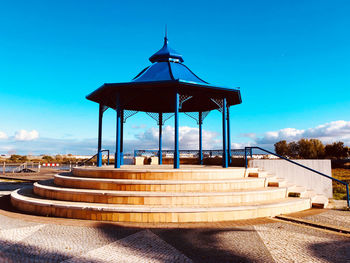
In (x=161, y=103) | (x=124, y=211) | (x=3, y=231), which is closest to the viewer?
(x=3, y=231)

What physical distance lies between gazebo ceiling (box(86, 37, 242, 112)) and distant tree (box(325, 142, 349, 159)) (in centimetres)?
6058

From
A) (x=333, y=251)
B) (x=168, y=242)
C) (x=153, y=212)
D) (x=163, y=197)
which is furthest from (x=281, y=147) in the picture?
(x=168, y=242)

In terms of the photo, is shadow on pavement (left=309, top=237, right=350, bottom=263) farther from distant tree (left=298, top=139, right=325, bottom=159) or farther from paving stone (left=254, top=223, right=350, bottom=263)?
distant tree (left=298, top=139, right=325, bottom=159)

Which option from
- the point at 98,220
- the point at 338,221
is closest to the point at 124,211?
the point at 98,220

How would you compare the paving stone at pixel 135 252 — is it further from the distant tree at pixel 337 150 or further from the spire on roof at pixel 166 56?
the distant tree at pixel 337 150

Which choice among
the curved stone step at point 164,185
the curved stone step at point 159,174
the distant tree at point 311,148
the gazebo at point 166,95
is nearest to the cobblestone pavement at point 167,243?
the curved stone step at point 164,185

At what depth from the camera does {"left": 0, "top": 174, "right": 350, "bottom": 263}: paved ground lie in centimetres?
459

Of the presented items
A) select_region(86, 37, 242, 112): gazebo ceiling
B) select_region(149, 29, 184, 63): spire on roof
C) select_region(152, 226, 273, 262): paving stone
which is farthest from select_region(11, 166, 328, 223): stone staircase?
select_region(149, 29, 184, 63): spire on roof

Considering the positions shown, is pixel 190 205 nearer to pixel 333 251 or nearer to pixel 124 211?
pixel 124 211

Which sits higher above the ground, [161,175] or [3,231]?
[161,175]

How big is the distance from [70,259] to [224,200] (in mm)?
5046

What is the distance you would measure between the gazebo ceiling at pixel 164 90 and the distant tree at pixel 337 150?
60.6 metres

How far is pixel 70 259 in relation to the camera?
446cm

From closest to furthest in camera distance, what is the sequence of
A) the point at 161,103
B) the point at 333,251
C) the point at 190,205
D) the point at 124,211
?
the point at 333,251 → the point at 124,211 → the point at 190,205 → the point at 161,103
